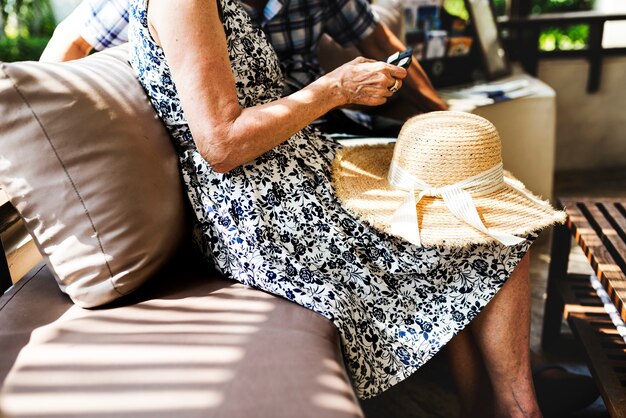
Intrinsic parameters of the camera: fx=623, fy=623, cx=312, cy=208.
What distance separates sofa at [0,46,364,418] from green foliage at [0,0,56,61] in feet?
8.61

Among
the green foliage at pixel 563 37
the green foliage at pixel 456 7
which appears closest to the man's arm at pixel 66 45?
the green foliage at pixel 456 7

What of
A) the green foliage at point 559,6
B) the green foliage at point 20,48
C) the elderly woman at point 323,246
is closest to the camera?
the elderly woman at point 323,246

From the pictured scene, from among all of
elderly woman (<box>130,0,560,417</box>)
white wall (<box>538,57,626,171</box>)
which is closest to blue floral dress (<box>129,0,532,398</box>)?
elderly woman (<box>130,0,560,417</box>)

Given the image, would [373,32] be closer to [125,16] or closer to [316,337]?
[125,16]

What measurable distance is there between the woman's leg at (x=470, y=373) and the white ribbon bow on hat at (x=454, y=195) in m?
0.35

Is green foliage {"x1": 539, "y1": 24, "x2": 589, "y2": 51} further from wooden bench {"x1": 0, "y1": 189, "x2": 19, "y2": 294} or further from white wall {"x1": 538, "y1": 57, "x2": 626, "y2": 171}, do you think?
wooden bench {"x1": 0, "y1": 189, "x2": 19, "y2": 294}

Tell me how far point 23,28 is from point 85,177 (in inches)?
120

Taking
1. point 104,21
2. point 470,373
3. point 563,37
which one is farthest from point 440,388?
point 563,37

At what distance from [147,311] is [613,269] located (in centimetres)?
98

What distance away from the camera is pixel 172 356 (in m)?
0.97

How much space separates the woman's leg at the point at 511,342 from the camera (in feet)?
4.12

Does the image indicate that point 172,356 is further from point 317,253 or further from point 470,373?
point 470,373

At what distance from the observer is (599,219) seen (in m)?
1.59

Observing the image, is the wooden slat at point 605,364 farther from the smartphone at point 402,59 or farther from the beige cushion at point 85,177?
the beige cushion at point 85,177
